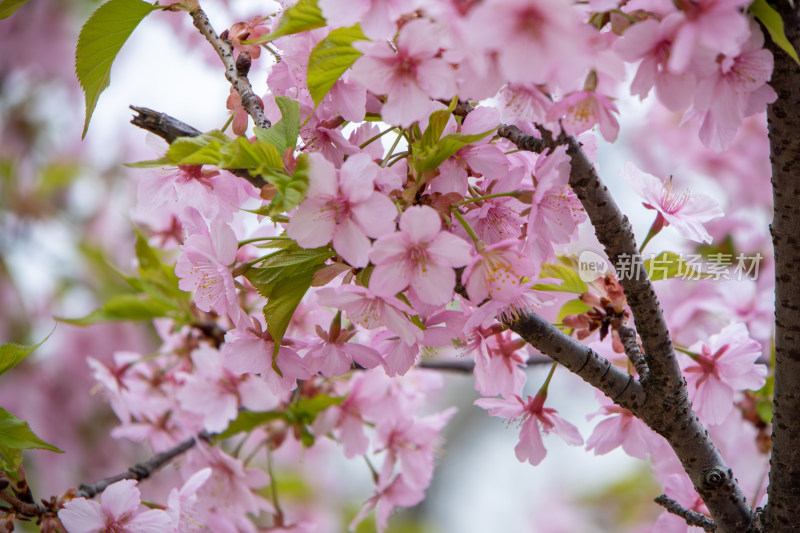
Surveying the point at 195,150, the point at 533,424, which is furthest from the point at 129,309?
the point at 533,424

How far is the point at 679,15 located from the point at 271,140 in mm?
462

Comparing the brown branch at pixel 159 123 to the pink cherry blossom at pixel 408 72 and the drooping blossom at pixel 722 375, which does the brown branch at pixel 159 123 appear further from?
the drooping blossom at pixel 722 375

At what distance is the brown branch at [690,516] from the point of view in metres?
1.01

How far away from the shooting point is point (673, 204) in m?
1.04

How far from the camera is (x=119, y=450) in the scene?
328 cm

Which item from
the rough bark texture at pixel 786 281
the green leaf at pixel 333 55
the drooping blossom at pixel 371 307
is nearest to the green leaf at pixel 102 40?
the green leaf at pixel 333 55

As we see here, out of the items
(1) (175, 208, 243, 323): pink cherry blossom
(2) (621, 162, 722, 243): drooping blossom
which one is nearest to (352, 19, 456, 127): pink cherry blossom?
(1) (175, 208, 243, 323): pink cherry blossom

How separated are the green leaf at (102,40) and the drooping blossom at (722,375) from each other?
0.98m

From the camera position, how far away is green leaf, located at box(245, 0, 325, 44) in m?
0.77

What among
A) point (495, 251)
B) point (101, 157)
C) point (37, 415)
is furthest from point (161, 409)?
point (101, 157)

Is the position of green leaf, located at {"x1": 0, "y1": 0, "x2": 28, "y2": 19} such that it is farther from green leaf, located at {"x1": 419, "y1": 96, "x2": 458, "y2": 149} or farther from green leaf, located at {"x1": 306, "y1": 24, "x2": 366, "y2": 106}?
green leaf, located at {"x1": 419, "y1": 96, "x2": 458, "y2": 149}

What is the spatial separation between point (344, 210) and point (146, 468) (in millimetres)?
936

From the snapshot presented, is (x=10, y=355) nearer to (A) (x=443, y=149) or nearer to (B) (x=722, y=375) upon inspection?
(A) (x=443, y=149)

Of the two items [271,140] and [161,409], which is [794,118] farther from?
[161,409]
